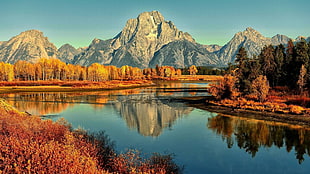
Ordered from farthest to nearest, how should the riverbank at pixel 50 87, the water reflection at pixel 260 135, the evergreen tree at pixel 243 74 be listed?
the riverbank at pixel 50 87, the evergreen tree at pixel 243 74, the water reflection at pixel 260 135

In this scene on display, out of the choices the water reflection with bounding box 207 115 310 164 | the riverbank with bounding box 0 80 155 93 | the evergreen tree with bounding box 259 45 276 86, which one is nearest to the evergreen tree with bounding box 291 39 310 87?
the evergreen tree with bounding box 259 45 276 86

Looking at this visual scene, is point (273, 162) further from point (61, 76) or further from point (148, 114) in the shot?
point (61, 76)

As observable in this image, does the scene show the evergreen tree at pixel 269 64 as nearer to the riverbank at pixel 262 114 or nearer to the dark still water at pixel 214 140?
the riverbank at pixel 262 114

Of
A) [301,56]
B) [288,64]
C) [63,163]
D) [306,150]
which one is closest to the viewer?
[63,163]

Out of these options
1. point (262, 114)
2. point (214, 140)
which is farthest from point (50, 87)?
point (214, 140)

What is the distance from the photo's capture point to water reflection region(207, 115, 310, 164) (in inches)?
1022

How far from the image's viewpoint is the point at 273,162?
71.1 feet

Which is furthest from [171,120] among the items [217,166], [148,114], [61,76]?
[61,76]

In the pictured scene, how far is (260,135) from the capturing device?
3050 centimetres

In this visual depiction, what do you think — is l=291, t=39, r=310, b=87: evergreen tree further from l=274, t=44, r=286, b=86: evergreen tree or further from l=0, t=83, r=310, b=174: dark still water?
l=0, t=83, r=310, b=174: dark still water

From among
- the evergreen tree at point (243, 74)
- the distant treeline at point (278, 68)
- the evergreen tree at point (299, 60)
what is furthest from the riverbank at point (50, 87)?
the evergreen tree at point (299, 60)

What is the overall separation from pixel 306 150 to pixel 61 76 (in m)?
178

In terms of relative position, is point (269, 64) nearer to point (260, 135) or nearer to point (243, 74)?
point (243, 74)

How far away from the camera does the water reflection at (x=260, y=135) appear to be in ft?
85.1
